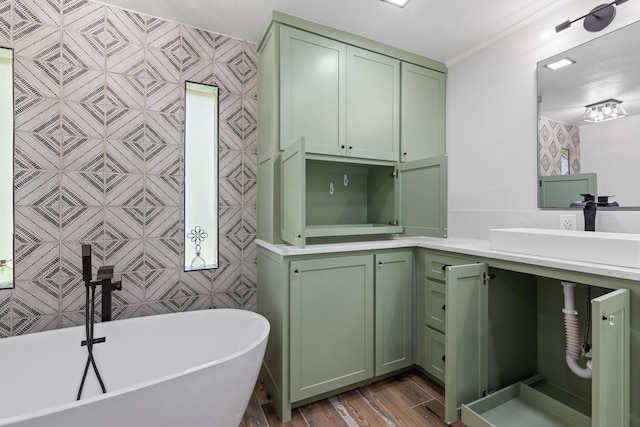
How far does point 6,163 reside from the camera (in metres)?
1.70

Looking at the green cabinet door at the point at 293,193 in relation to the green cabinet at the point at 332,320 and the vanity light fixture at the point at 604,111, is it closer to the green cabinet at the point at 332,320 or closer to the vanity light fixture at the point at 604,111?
the green cabinet at the point at 332,320

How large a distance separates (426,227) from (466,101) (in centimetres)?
123

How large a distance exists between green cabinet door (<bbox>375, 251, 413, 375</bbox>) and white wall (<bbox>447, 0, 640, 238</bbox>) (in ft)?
2.46

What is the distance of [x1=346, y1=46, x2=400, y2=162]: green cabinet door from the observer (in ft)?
7.07

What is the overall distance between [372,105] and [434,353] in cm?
183

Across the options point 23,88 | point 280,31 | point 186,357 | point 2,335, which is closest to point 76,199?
point 23,88

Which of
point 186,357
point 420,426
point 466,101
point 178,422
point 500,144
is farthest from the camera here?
point 466,101

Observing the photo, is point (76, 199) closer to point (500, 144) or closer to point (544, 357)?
point (500, 144)

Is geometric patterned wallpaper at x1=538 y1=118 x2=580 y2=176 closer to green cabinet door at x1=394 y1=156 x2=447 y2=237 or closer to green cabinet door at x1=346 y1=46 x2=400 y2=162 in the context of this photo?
green cabinet door at x1=394 y1=156 x2=447 y2=237

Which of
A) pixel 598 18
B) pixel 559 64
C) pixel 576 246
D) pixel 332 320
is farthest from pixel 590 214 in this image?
pixel 332 320

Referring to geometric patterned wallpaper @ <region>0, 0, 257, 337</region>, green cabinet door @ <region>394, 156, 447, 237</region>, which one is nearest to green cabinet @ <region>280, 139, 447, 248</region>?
green cabinet door @ <region>394, 156, 447, 237</region>

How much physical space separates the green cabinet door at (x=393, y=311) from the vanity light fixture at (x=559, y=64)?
1.52m

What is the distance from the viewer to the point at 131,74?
1935 mm

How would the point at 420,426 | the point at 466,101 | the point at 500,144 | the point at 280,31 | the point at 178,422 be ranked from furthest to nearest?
the point at 466,101
the point at 500,144
the point at 280,31
the point at 420,426
the point at 178,422
